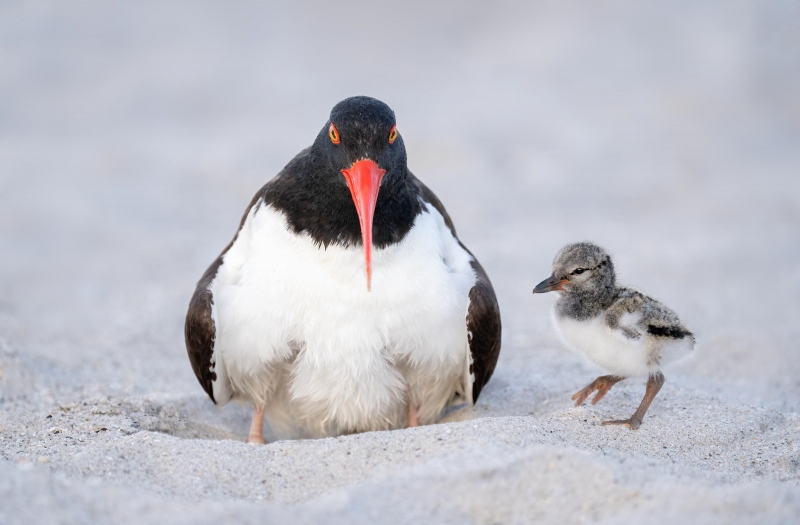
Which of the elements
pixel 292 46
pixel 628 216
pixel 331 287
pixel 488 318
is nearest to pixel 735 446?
pixel 488 318

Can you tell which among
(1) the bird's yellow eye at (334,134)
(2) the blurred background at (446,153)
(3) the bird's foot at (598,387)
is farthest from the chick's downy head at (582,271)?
(1) the bird's yellow eye at (334,134)

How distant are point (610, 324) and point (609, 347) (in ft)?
0.36

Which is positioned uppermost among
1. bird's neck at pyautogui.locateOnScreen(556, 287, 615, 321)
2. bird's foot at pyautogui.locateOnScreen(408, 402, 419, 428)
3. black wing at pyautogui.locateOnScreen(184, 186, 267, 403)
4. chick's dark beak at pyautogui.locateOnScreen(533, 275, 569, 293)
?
chick's dark beak at pyautogui.locateOnScreen(533, 275, 569, 293)

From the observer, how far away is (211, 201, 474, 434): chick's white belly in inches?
177

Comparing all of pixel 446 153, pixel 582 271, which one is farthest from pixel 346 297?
pixel 446 153

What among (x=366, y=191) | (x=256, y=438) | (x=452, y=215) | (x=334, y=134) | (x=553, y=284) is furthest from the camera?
(x=452, y=215)

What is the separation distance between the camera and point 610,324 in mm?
4395

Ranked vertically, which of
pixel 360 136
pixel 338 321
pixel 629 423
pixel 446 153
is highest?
pixel 360 136

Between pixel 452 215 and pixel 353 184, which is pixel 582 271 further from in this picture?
pixel 452 215

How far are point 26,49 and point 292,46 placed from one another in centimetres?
442

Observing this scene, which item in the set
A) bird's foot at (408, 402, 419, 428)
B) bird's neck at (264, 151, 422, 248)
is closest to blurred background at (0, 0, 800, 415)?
bird's foot at (408, 402, 419, 428)

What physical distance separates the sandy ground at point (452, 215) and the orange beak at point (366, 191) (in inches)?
34.2

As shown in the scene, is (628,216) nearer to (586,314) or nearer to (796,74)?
(796,74)

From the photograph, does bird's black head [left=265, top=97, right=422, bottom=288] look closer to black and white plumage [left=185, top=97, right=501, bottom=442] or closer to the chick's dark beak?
black and white plumage [left=185, top=97, right=501, bottom=442]
